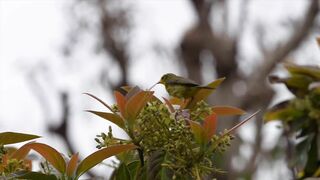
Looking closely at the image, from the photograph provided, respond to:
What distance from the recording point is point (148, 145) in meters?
0.88

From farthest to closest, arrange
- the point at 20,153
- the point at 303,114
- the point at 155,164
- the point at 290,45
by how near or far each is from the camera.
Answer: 1. the point at 290,45
2. the point at 303,114
3. the point at 20,153
4. the point at 155,164

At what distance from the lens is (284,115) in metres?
1.42

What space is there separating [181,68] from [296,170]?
27.1 feet

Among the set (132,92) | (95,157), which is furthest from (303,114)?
(95,157)

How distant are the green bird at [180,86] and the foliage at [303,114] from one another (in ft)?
1.19

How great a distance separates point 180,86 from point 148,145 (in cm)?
17

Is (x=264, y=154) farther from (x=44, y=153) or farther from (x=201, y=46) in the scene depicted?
(x=44, y=153)

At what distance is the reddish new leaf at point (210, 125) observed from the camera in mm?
899

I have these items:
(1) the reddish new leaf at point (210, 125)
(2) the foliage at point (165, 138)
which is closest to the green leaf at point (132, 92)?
(2) the foliage at point (165, 138)

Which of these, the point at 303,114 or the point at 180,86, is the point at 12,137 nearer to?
the point at 180,86

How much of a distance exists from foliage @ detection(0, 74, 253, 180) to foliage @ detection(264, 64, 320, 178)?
426 mm

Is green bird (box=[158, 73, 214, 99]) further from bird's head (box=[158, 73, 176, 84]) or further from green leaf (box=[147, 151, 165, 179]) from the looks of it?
green leaf (box=[147, 151, 165, 179])

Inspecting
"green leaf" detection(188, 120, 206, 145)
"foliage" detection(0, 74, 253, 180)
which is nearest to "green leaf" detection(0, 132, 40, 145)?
"foliage" detection(0, 74, 253, 180)

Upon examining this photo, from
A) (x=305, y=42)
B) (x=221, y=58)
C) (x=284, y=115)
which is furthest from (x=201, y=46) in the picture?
(x=284, y=115)
